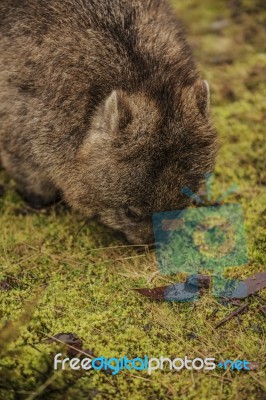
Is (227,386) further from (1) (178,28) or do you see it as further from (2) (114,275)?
(1) (178,28)

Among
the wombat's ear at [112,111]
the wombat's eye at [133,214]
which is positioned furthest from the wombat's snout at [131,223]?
the wombat's ear at [112,111]

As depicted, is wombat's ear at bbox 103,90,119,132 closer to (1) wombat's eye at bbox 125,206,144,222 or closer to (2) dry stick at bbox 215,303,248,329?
(1) wombat's eye at bbox 125,206,144,222

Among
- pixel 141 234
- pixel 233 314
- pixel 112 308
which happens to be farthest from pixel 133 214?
pixel 233 314

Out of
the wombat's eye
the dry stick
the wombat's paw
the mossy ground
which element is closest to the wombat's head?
the wombat's eye

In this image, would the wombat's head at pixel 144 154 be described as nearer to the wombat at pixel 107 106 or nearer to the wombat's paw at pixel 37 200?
the wombat at pixel 107 106

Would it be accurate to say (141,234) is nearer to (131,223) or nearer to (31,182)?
(131,223)

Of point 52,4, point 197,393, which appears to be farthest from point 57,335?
point 52,4
